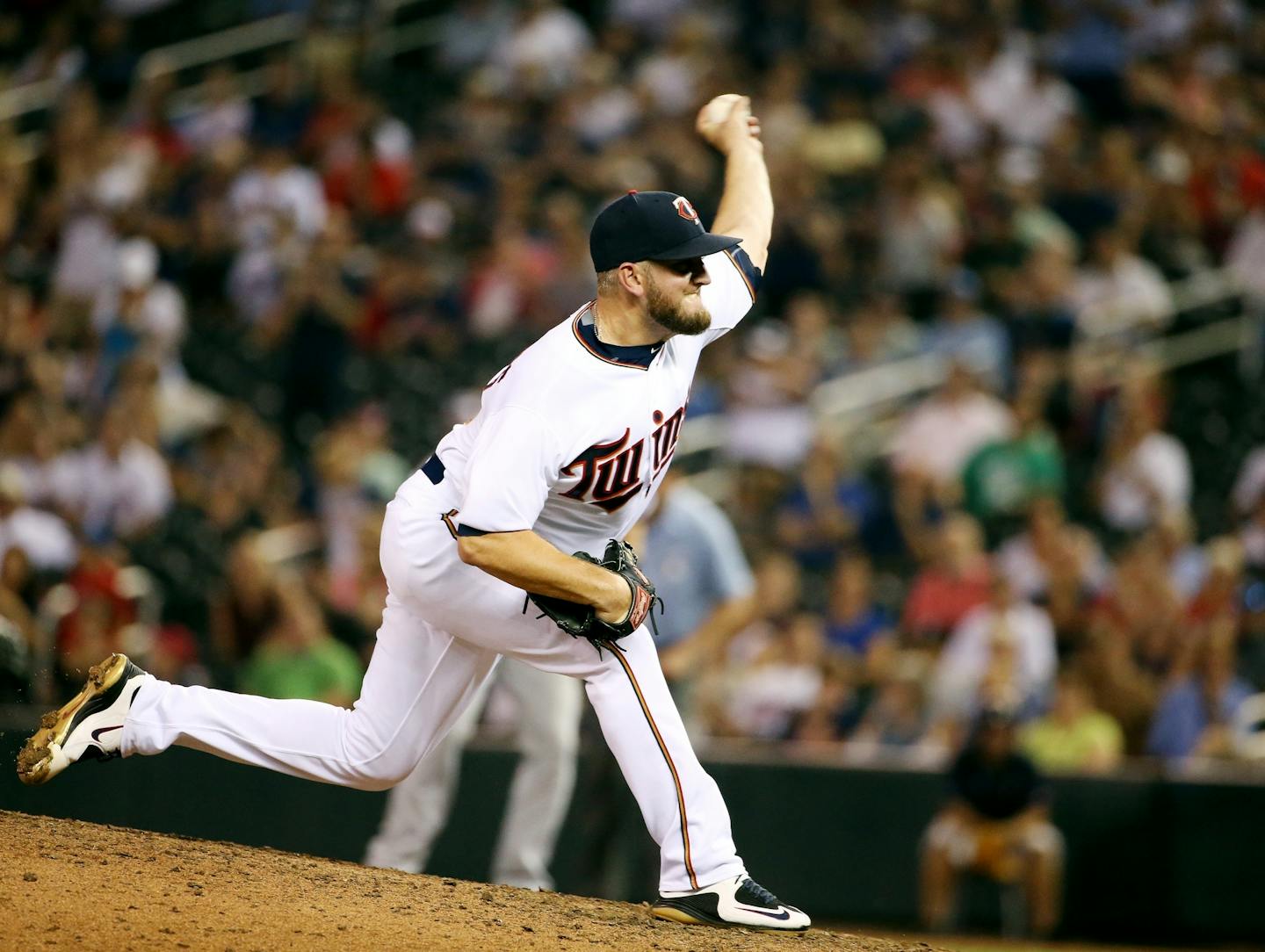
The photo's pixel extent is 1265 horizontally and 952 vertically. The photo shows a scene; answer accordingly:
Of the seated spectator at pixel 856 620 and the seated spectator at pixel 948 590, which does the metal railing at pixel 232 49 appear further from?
the seated spectator at pixel 948 590

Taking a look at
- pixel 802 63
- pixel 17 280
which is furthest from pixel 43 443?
pixel 802 63

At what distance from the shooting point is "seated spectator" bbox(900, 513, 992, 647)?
945 cm

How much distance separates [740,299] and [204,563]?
6.20 metres

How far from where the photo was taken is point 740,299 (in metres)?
5.05

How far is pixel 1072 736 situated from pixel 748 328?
3.89 m

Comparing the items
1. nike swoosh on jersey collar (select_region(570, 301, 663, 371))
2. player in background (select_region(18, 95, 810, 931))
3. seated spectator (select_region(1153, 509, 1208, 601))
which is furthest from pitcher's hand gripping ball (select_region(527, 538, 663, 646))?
seated spectator (select_region(1153, 509, 1208, 601))

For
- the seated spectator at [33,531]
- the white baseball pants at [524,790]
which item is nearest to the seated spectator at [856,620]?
the white baseball pants at [524,790]

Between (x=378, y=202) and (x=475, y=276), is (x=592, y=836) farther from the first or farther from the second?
(x=378, y=202)

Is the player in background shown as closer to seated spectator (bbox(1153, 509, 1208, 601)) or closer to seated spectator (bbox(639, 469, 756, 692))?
seated spectator (bbox(639, 469, 756, 692))

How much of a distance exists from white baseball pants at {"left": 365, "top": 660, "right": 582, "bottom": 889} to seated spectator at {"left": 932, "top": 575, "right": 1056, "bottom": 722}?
9.58 ft

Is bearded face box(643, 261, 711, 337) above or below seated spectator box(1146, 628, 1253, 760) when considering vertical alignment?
above

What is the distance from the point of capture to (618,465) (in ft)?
14.7

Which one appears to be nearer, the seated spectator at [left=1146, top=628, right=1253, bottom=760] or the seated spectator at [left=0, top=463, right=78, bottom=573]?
the seated spectator at [left=1146, top=628, right=1253, bottom=760]

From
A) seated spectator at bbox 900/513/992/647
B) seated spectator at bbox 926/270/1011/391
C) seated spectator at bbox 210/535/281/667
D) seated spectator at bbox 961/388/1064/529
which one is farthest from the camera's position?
seated spectator at bbox 926/270/1011/391
